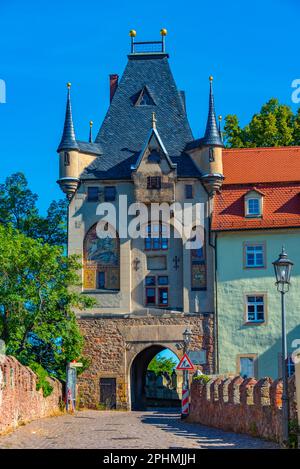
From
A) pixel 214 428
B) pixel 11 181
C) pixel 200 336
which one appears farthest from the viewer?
pixel 11 181

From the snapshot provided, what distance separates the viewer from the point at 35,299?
138 ft

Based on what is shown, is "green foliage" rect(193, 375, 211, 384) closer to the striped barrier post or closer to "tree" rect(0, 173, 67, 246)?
the striped barrier post

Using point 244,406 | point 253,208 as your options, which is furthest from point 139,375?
point 244,406

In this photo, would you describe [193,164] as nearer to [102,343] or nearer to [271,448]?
[102,343]

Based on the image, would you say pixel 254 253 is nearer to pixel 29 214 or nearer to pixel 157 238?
pixel 157 238

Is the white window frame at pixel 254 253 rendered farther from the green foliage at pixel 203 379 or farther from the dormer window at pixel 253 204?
the green foliage at pixel 203 379

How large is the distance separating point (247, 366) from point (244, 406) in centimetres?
2046

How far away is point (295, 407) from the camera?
2142 centimetres

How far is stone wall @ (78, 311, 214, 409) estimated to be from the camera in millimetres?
47000

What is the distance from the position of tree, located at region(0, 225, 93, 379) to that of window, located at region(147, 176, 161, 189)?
545 centimetres

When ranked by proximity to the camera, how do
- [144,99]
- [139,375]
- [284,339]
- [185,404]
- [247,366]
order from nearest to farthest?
1. [284,339]
2. [185,404]
3. [247,366]
4. [144,99]
5. [139,375]

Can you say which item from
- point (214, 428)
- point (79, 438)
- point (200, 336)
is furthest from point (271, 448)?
point (200, 336)
